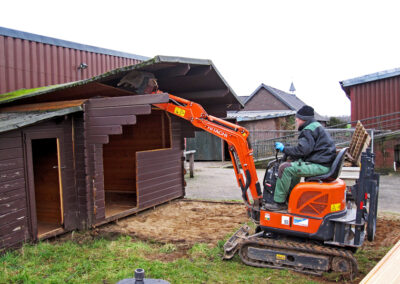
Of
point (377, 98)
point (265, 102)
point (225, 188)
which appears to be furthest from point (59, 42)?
point (265, 102)

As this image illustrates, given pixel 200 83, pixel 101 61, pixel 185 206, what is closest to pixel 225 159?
pixel 101 61

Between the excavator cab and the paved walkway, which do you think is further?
the paved walkway

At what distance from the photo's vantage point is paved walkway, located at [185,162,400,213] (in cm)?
965

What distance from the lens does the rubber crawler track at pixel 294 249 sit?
184 inches

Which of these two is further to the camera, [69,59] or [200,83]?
[69,59]

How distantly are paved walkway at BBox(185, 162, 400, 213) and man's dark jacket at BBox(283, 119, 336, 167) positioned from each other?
4661 mm

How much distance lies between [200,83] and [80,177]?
125 inches

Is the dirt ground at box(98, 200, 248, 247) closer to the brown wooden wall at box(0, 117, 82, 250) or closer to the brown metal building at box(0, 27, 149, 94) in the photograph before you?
the brown wooden wall at box(0, 117, 82, 250)

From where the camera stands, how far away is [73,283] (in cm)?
441

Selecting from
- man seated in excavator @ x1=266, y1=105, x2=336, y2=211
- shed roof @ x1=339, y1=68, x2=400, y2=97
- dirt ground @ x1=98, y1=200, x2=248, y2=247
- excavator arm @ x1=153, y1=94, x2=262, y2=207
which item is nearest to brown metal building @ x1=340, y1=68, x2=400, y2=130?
shed roof @ x1=339, y1=68, x2=400, y2=97

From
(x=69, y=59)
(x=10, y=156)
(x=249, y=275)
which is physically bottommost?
(x=249, y=275)

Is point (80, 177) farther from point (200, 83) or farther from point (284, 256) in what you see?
point (284, 256)

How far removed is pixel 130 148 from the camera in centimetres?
1093

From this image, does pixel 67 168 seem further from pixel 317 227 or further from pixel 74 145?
pixel 317 227
